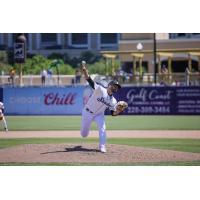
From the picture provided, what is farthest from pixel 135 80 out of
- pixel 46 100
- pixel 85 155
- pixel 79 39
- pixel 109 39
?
pixel 85 155

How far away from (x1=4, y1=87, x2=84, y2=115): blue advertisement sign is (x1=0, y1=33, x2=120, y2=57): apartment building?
1.40 metres

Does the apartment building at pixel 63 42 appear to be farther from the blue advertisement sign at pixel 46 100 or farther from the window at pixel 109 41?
the blue advertisement sign at pixel 46 100

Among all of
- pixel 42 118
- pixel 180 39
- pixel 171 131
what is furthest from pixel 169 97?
pixel 180 39

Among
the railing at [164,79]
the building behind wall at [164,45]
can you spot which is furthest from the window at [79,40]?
the railing at [164,79]

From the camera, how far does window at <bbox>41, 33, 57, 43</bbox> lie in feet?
49.0

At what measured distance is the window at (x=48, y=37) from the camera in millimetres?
14945

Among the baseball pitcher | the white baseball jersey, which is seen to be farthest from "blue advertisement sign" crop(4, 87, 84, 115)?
the white baseball jersey

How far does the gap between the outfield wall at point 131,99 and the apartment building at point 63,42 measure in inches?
66.5

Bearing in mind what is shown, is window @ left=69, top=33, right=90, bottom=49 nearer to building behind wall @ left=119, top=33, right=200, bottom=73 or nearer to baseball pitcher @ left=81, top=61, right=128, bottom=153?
building behind wall @ left=119, top=33, right=200, bottom=73

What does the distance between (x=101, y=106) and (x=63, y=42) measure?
10.7 ft

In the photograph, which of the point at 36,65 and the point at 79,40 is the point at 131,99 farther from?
the point at 79,40

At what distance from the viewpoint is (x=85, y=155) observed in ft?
42.2

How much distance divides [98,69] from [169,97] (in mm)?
4160
